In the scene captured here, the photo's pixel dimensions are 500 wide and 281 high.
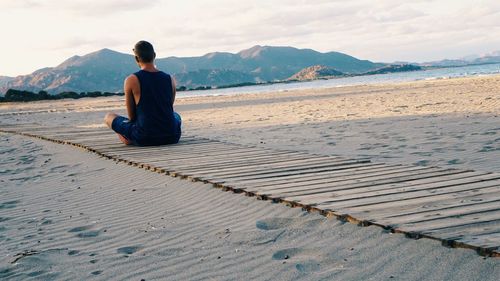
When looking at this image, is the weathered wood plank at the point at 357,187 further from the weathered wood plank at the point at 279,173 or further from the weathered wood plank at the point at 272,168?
the weathered wood plank at the point at 272,168

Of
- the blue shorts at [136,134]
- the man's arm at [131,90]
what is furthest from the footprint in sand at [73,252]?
the blue shorts at [136,134]

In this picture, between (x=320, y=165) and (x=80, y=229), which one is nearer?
(x=80, y=229)

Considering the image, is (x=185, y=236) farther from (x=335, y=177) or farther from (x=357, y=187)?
(x=335, y=177)

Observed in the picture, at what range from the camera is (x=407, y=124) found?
10.6m

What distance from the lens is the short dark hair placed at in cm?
706

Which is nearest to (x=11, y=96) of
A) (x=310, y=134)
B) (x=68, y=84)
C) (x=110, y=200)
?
(x=310, y=134)

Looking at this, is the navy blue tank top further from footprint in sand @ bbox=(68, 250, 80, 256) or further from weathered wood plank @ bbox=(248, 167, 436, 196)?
footprint in sand @ bbox=(68, 250, 80, 256)

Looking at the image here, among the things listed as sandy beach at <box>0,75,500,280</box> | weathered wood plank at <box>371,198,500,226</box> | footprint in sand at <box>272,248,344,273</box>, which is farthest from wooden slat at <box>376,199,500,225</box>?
footprint in sand at <box>272,248,344,273</box>

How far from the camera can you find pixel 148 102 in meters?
7.25

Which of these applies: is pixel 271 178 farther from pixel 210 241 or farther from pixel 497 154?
pixel 497 154

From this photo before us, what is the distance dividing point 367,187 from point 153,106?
156 inches

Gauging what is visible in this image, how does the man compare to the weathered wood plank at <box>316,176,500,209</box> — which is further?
the man

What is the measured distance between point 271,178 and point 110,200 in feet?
4.87

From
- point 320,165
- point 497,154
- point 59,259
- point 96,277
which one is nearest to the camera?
point 96,277
